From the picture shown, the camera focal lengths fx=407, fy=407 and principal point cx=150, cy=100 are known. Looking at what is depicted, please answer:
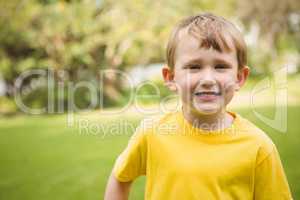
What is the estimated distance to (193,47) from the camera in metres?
1.14

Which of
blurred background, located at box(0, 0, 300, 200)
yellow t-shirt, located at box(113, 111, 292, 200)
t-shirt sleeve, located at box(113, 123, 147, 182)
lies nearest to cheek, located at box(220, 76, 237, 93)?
yellow t-shirt, located at box(113, 111, 292, 200)

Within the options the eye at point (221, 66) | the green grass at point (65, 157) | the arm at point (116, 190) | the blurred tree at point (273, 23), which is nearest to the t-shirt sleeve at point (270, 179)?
the eye at point (221, 66)

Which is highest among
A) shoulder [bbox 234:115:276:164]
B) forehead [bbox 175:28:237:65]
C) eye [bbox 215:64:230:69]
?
forehead [bbox 175:28:237:65]

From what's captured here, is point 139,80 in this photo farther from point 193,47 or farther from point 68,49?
point 193,47

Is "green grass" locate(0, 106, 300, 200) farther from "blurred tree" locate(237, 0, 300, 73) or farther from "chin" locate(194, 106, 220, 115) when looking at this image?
"blurred tree" locate(237, 0, 300, 73)

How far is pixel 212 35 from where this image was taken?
1.13 meters

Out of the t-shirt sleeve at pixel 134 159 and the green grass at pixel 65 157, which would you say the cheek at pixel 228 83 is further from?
the green grass at pixel 65 157

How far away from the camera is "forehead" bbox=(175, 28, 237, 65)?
113 centimetres

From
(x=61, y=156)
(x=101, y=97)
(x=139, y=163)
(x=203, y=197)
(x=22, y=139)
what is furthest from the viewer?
(x=101, y=97)

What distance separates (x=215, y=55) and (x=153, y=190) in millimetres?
427

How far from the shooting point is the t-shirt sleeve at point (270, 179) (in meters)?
1.11

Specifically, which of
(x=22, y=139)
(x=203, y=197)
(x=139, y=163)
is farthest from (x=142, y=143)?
(x=22, y=139)

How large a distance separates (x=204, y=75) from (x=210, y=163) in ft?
0.80

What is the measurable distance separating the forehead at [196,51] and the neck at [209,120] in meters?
0.16
